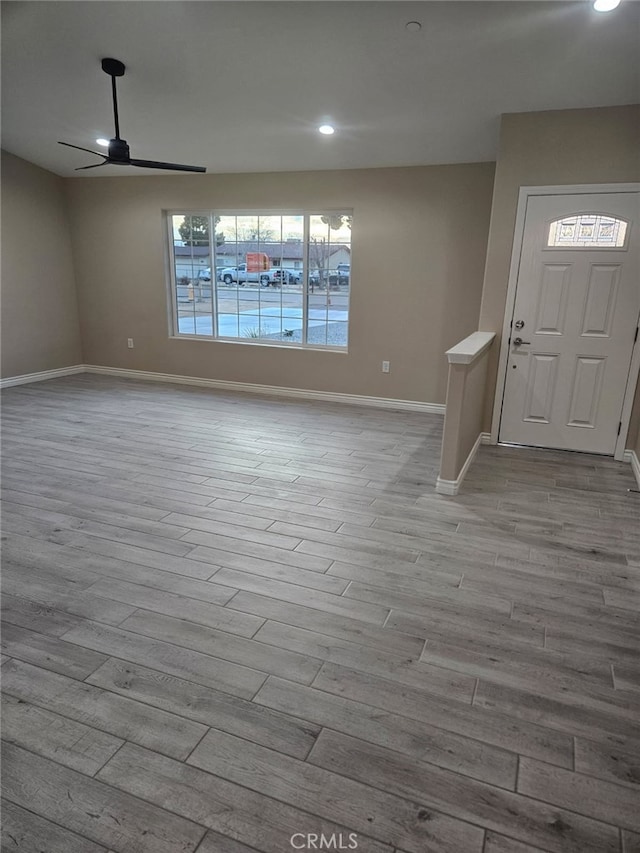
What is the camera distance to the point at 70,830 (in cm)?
137

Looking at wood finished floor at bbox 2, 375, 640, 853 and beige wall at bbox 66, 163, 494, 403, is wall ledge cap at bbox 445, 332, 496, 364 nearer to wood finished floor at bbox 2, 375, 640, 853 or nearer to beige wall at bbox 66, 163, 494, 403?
wood finished floor at bbox 2, 375, 640, 853

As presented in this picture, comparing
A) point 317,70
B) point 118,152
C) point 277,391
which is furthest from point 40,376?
point 317,70

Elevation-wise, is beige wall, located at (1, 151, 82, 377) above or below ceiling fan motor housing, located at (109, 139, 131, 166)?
below

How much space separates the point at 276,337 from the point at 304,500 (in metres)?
3.33

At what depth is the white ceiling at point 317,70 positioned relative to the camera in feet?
9.73

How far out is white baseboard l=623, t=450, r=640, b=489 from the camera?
12.5 ft

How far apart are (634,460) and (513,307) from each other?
1.53 meters

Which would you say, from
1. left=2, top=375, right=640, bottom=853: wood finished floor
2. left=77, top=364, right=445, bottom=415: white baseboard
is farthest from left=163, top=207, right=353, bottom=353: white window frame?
left=2, top=375, right=640, bottom=853: wood finished floor

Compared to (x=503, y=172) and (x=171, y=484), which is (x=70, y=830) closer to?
(x=171, y=484)

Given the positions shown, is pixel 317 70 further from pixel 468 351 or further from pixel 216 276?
pixel 216 276

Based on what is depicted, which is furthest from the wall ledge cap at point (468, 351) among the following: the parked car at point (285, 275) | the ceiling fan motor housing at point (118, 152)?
the ceiling fan motor housing at point (118, 152)

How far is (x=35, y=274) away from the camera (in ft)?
21.2

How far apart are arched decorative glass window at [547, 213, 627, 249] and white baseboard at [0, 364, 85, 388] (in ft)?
20.0

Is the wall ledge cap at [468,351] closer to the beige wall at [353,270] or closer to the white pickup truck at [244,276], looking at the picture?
the beige wall at [353,270]
